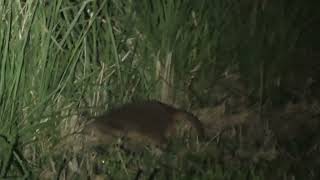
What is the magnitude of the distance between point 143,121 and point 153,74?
36 cm

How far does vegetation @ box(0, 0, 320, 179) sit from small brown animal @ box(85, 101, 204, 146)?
0.06 meters

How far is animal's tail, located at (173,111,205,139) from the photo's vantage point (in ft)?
10.3

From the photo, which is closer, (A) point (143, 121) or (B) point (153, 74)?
(A) point (143, 121)

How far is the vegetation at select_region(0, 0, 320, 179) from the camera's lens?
111 inches

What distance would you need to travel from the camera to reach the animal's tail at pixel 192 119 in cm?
312

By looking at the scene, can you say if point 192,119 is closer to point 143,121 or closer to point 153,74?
point 143,121

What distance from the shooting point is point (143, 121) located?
10.2ft

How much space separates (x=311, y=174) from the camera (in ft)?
9.43

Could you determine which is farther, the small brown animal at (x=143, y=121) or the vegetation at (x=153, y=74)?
the small brown animal at (x=143, y=121)

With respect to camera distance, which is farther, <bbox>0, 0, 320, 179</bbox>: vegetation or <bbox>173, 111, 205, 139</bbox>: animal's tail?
<bbox>173, 111, 205, 139</bbox>: animal's tail

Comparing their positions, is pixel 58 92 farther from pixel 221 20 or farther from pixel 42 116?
pixel 221 20

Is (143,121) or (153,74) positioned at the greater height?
(153,74)

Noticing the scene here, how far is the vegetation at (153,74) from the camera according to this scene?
282 centimetres

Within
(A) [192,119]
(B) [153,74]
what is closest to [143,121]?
(A) [192,119]
